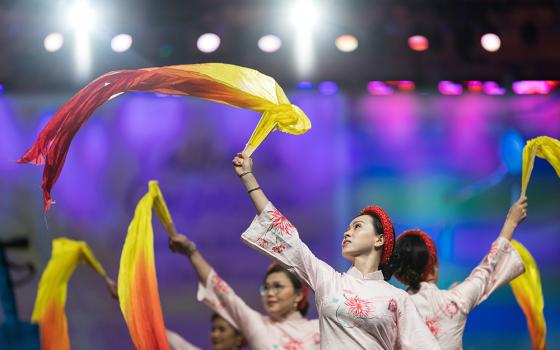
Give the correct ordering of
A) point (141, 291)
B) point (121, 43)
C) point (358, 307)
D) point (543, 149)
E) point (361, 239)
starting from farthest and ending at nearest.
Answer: point (121, 43)
point (543, 149)
point (141, 291)
point (361, 239)
point (358, 307)

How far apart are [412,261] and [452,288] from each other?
7.3 inches

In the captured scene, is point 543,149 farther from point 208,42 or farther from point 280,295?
point 208,42

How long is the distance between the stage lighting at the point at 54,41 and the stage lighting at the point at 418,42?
1.89 metres

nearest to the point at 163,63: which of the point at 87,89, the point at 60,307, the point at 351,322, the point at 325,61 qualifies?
the point at 325,61

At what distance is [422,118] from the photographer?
6.09 metres

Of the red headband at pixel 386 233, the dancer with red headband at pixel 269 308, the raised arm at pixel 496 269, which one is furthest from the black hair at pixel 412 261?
the red headband at pixel 386 233

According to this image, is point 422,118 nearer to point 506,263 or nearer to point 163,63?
point 163,63

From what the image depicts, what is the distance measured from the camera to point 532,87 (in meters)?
6.10

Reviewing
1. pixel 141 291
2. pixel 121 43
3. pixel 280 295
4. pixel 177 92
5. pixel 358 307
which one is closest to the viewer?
pixel 358 307

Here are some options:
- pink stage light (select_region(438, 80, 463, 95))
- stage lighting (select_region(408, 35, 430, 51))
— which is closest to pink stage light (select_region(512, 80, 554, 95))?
pink stage light (select_region(438, 80, 463, 95))

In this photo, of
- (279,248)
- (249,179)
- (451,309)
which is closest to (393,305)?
(279,248)

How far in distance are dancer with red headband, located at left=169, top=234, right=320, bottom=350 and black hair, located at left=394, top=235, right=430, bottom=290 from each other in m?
0.44

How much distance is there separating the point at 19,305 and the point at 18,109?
109 centimetres

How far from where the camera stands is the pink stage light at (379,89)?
6.04 meters
